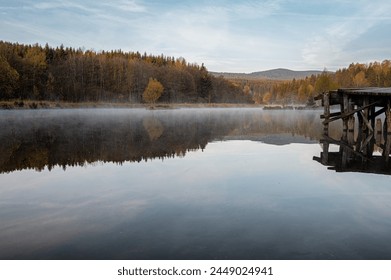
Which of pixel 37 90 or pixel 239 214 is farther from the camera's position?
pixel 37 90

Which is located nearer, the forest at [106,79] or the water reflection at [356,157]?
the water reflection at [356,157]

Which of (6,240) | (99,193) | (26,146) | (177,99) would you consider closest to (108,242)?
(6,240)

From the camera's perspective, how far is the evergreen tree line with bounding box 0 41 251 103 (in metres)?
89.9

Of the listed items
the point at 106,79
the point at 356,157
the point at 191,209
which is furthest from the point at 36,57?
the point at 191,209

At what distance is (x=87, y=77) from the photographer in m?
109

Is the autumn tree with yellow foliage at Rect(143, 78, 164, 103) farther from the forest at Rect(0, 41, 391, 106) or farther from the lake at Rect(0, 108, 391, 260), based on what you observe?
the lake at Rect(0, 108, 391, 260)

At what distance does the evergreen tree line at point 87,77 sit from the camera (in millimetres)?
89875

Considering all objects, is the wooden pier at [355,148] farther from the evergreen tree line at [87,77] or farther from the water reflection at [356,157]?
the evergreen tree line at [87,77]

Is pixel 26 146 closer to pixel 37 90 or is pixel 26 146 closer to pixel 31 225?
pixel 31 225

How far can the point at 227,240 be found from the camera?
206 inches

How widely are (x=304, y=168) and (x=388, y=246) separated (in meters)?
6.10

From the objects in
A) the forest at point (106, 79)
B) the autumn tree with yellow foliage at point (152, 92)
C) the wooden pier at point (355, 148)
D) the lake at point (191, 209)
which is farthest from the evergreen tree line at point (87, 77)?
the lake at point (191, 209)

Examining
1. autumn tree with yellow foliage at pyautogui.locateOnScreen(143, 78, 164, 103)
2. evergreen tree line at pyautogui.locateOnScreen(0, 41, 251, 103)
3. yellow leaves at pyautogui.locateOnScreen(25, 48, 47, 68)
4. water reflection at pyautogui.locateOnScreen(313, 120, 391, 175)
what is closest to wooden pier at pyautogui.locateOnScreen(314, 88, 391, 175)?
water reflection at pyautogui.locateOnScreen(313, 120, 391, 175)

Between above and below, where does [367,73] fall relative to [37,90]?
above
